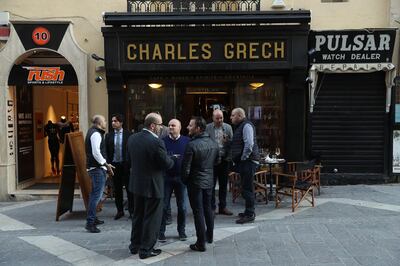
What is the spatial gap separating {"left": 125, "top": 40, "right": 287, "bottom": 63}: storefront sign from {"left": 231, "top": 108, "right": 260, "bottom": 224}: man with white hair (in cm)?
275

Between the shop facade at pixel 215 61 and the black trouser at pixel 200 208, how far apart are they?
174 inches

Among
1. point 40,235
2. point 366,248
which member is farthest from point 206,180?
point 40,235

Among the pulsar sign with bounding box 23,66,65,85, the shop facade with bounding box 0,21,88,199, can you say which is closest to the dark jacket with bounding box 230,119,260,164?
the shop facade with bounding box 0,21,88,199

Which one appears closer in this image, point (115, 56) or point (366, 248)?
point (366, 248)

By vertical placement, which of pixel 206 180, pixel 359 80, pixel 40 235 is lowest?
pixel 40 235

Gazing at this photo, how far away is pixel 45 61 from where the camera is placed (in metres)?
10.8

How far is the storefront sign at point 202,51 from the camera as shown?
9.53 metres

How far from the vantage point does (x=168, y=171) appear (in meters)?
6.24

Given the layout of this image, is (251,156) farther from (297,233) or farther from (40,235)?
(40,235)

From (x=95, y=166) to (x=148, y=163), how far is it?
5.56 ft

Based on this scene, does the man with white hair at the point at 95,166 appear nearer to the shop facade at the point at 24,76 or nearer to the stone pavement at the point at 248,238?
the stone pavement at the point at 248,238

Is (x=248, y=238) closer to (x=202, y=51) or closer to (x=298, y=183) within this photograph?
(x=298, y=183)

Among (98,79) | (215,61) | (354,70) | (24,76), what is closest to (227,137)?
(215,61)

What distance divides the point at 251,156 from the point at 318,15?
4640 millimetres
